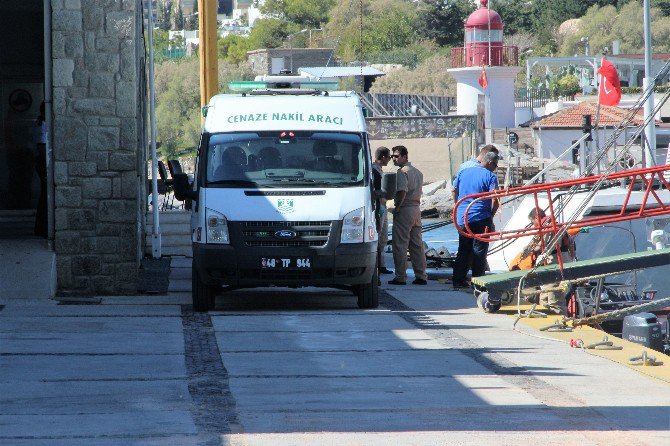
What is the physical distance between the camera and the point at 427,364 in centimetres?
1072

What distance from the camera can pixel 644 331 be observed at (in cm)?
1309

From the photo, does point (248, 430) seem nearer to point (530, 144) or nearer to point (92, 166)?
Answer: point (92, 166)

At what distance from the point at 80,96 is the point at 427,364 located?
22.0 feet

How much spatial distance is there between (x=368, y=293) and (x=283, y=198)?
159 centimetres

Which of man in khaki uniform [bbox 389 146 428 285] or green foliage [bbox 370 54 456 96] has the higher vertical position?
green foliage [bbox 370 54 456 96]

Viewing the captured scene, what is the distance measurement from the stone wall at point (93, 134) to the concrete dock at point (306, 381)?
1207 mm

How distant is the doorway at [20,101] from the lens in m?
21.7

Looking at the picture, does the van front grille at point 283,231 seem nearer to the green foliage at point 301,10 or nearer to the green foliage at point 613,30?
the green foliage at point 613,30

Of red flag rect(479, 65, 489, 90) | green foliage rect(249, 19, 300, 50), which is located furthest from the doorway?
green foliage rect(249, 19, 300, 50)

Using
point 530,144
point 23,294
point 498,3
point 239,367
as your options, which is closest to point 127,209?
point 23,294

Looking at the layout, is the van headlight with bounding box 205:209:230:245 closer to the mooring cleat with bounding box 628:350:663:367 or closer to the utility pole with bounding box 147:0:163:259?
the mooring cleat with bounding box 628:350:663:367

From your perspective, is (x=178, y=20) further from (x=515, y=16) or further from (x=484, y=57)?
(x=484, y=57)

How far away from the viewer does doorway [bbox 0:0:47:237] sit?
2173 cm

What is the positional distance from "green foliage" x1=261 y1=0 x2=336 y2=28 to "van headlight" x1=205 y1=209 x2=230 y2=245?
10773cm
